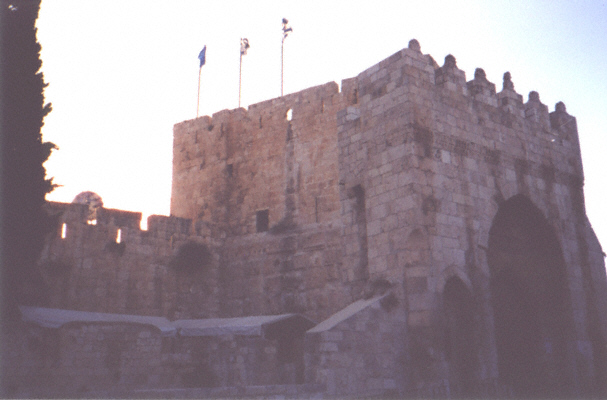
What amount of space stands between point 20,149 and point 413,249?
7710mm

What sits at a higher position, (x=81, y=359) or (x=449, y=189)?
(x=449, y=189)

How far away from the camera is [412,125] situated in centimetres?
1017

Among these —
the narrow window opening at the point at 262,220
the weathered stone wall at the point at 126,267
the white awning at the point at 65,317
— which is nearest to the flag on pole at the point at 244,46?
the narrow window opening at the point at 262,220

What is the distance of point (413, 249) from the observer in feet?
31.8

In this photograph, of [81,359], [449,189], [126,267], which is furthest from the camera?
[126,267]

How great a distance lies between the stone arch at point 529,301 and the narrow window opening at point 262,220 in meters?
7.89

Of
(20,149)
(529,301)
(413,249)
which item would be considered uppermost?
(20,149)

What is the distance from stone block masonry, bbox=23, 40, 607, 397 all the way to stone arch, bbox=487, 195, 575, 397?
0.03 metres

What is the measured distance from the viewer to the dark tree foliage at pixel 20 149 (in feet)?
37.8

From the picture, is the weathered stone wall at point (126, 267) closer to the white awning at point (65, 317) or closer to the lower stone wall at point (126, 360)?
the white awning at point (65, 317)

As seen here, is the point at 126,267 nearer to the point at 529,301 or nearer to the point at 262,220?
the point at 262,220

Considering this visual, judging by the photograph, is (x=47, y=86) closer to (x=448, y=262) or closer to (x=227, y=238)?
(x=227, y=238)

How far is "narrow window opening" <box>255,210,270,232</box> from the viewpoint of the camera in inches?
706

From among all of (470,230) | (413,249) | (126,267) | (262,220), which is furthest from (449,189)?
(126,267)
